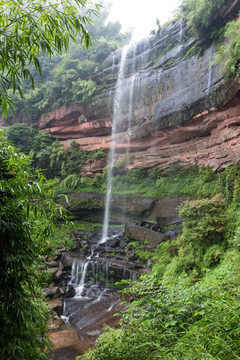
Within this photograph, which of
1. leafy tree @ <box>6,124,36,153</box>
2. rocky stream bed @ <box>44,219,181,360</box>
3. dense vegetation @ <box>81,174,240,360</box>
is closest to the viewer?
dense vegetation @ <box>81,174,240,360</box>

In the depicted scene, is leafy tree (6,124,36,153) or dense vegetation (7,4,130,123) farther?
dense vegetation (7,4,130,123)

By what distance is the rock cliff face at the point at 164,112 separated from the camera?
11398 mm

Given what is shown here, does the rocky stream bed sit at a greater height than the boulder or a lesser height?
lesser

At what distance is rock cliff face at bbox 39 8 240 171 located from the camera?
11.4 metres

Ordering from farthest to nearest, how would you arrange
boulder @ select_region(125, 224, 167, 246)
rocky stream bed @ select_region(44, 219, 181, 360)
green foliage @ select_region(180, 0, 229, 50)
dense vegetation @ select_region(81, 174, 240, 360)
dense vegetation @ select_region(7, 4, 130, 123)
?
1. dense vegetation @ select_region(7, 4, 130, 123)
2. green foliage @ select_region(180, 0, 229, 50)
3. boulder @ select_region(125, 224, 167, 246)
4. rocky stream bed @ select_region(44, 219, 181, 360)
5. dense vegetation @ select_region(81, 174, 240, 360)

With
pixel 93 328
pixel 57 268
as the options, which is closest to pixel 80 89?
pixel 57 268

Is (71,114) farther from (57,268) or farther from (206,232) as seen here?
(206,232)

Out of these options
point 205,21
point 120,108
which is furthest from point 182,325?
point 120,108

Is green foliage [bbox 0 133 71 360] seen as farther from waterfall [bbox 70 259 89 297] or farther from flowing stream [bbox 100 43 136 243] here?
flowing stream [bbox 100 43 136 243]

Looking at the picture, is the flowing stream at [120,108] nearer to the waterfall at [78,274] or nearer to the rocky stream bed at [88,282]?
the rocky stream bed at [88,282]

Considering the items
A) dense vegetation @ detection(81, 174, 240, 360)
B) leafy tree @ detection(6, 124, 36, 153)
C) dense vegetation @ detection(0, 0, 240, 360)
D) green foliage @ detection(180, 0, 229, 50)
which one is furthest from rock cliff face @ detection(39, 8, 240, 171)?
dense vegetation @ detection(81, 174, 240, 360)

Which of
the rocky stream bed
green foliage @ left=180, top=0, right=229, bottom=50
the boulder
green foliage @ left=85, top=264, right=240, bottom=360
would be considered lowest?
the rocky stream bed

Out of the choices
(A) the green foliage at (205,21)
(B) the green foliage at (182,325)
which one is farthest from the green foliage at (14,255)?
(A) the green foliage at (205,21)

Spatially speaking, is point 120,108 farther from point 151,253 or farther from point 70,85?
point 151,253
